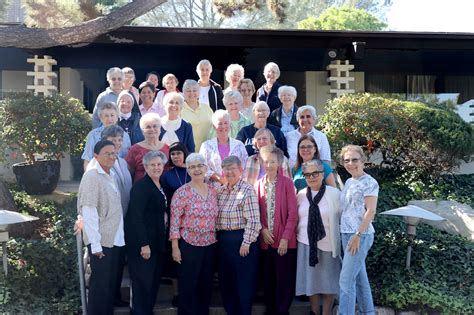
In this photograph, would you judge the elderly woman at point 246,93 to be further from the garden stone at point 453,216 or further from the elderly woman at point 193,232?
the garden stone at point 453,216

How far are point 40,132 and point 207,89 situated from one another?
3115 mm

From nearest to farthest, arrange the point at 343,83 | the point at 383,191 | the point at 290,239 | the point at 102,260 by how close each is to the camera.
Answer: the point at 102,260, the point at 290,239, the point at 383,191, the point at 343,83

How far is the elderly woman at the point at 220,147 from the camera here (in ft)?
18.6

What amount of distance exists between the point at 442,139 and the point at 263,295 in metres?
4.64

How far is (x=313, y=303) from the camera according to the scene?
5.44m

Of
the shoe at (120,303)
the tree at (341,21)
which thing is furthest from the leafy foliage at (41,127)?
the tree at (341,21)

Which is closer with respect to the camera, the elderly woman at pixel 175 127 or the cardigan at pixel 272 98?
the elderly woman at pixel 175 127

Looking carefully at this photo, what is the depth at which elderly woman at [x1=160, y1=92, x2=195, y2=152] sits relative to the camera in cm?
590

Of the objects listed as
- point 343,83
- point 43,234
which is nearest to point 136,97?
point 43,234

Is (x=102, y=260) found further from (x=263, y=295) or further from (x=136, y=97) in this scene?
(x=136, y=97)

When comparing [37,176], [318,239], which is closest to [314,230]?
[318,239]

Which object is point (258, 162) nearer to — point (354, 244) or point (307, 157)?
point (307, 157)

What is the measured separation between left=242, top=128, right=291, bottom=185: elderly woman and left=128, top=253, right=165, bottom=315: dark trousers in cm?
111

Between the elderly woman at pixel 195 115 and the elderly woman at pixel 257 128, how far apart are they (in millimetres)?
518
